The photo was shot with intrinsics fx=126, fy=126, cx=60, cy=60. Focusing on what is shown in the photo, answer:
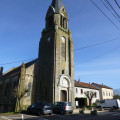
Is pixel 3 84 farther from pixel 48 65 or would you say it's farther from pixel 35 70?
pixel 48 65

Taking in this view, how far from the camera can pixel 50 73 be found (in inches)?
990

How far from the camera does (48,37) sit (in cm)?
3002

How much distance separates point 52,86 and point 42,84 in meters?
3.47

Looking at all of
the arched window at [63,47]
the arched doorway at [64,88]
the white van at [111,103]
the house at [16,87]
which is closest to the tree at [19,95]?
the house at [16,87]

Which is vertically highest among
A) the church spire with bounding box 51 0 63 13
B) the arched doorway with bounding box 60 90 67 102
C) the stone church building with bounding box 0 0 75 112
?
the church spire with bounding box 51 0 63 13

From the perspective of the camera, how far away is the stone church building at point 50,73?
23.9 meters

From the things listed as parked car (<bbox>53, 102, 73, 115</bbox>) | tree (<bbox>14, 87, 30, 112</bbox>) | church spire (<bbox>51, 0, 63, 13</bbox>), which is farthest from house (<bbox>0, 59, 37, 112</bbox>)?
church spire (<bbox>51, 0, 63, 13</bbox>)

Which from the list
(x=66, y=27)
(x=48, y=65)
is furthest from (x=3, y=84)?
(x=66, y=27)

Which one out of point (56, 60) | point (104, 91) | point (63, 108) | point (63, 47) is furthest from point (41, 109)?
point (104, 91)

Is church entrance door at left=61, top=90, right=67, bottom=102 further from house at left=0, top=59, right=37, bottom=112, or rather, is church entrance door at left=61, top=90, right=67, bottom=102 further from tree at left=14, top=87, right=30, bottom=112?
tree at left=14, top=87, right=30, bottom=112

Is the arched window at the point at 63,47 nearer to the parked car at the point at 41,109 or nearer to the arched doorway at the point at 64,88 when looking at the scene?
Result: the arched doorway at the point at 64,88

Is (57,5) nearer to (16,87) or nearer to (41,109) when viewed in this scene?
(16,87)

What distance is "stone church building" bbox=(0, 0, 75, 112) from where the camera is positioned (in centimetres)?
2392

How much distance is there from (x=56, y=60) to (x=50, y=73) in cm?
288
